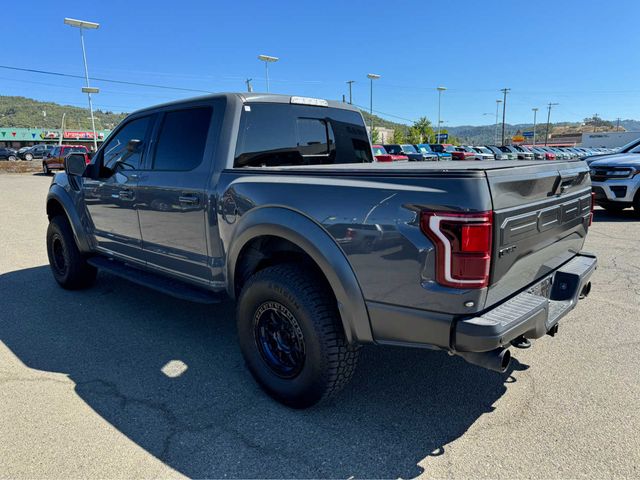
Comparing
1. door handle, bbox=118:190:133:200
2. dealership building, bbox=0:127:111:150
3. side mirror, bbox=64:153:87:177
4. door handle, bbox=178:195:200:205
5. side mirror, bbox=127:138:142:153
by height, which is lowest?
door handle, bbox=118:190:133:200

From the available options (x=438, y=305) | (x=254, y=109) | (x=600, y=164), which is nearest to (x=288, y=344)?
(x=438, y=305)

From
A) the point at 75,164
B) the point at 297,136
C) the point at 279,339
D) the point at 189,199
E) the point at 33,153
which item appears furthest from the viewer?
the point at 33,153

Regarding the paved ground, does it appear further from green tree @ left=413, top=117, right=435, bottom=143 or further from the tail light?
green tree @ left=413, top=117, right=435, bottom=143

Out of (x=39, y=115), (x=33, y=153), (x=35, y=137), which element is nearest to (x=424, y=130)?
(x=33, y=153)

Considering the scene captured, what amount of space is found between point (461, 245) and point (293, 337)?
124 centimetres

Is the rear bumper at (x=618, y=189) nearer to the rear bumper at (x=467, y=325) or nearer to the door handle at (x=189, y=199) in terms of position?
the rear bumper at (x=467, y=325)

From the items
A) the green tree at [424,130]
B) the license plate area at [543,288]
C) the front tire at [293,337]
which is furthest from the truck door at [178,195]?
the green tree at [424,130]

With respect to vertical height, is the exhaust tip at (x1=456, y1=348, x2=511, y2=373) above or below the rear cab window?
below

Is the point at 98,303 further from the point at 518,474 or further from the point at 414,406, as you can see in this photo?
the point at 518,474

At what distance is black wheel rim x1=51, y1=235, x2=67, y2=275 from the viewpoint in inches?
204

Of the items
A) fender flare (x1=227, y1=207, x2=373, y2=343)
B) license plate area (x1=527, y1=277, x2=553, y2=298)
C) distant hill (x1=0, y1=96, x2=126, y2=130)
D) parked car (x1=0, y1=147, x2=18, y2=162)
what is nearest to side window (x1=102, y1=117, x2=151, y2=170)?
fender flare (x1=227, y1=207, x2=373, y2=343)

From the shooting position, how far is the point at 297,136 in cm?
373

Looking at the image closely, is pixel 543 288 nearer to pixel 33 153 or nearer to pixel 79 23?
pixel 79 23

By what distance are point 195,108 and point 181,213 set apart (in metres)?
0.83
